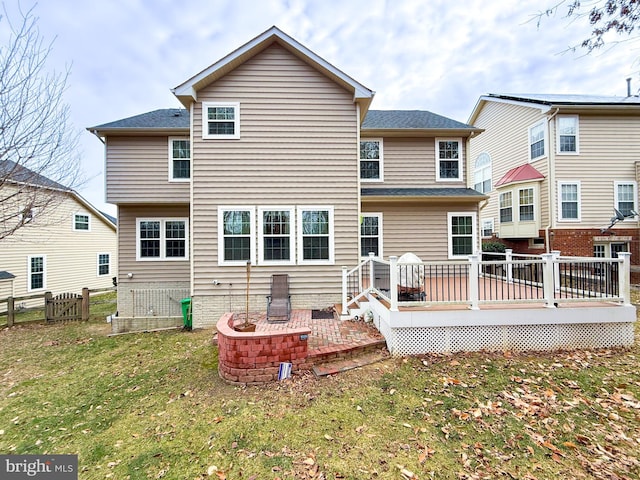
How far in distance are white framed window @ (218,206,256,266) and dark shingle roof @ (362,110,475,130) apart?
5825 mm

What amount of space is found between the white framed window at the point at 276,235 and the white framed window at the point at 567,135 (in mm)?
13264

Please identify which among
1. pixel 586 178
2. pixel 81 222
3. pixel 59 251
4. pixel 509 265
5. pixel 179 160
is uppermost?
pixel 179 160

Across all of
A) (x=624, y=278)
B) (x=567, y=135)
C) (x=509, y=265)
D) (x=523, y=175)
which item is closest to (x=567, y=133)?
(x=567, y=135)

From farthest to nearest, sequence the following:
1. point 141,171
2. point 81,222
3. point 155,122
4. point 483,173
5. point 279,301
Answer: point 81,222 → point 483,173 → point 155,122 → point 141,171 → point 279,301

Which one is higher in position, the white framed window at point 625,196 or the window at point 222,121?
the window at point 222,121

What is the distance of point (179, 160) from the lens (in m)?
10.3

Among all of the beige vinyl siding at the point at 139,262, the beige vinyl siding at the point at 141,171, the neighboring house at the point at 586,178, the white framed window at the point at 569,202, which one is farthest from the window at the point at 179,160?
the white framed window at the point at 569,202

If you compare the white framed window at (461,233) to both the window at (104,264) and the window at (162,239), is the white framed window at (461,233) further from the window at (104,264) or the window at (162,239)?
the window at (104,264)

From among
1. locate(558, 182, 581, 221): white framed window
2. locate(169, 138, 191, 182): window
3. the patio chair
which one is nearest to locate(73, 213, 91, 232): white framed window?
locate(169, 138, 191, 182): window

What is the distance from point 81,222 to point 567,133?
28038 millimetres

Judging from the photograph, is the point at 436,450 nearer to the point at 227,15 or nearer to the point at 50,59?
the point at 50,59

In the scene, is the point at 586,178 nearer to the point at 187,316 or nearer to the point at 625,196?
the point at 625,196

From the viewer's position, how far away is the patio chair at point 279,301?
23.3 feet

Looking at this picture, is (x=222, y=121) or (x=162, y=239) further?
(x=162, y=239)
